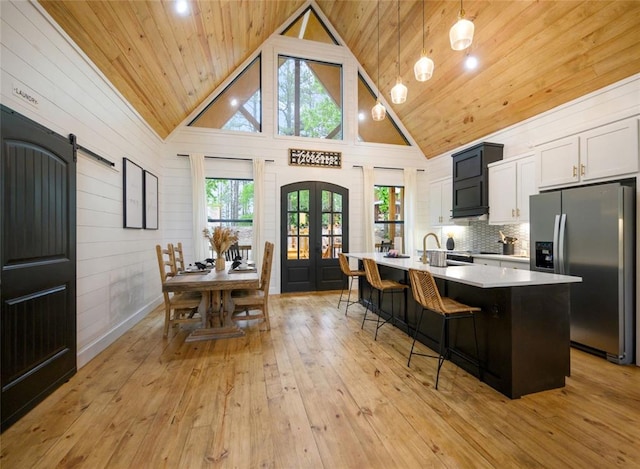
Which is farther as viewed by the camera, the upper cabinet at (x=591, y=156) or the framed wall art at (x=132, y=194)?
the framed wall art at (x=132, y=194)

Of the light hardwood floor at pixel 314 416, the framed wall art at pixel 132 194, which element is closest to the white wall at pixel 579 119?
the light hardwood floor at pixel 314 416

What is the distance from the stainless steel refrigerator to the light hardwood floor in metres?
0.28

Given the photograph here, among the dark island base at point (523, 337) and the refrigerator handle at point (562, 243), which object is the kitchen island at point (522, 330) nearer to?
the dark island base at point (523, 337)

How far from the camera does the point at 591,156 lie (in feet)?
9.98

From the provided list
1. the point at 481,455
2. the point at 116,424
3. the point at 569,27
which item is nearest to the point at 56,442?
the point at 116,424

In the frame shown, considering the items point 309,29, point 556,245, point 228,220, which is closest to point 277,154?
point 228,220

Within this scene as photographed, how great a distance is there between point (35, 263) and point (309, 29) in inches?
244

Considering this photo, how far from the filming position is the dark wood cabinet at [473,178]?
4879mm

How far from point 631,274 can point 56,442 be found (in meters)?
4.73

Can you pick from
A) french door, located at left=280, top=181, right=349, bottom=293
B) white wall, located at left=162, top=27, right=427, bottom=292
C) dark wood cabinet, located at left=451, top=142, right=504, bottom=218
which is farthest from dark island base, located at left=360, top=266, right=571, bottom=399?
white wall, located at left=162, top=27, right=427, bottom=292

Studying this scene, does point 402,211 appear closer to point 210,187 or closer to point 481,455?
point 210,187

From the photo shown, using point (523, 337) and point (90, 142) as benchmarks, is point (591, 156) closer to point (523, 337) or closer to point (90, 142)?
point (523, 337)

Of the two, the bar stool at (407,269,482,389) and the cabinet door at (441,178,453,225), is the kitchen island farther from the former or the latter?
the cabinet door at (441,178,453,225)

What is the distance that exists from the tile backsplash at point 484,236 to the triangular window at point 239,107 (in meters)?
4.56
